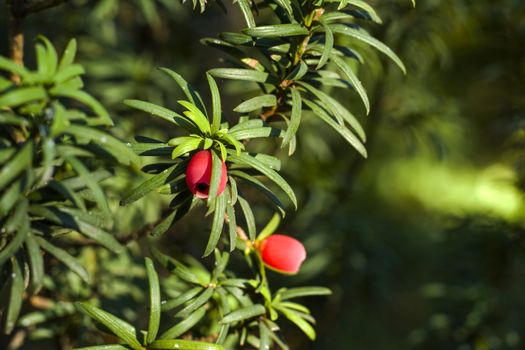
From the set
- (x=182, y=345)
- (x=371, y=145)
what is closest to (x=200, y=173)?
(x=182, y=345)

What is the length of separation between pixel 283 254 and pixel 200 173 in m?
0.24

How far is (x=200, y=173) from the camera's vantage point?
0.68 meters

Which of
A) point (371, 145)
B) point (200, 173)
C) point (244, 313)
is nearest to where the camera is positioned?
point (200, 173)

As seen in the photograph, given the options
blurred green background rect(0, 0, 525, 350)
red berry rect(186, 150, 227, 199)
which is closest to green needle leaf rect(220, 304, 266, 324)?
red berry rect(186, 150, 227, 199)

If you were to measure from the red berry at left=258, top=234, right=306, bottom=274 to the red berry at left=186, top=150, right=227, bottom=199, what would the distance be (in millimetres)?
202

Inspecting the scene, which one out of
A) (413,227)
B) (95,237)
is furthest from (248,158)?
(413,227)

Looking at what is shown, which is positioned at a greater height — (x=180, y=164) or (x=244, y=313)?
(x=180, y=164)

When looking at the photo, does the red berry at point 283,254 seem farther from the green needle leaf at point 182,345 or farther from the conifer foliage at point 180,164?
the green needle leaf at point 182,345

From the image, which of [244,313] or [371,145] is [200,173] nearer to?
[244,313]

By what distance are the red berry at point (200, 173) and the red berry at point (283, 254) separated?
202mm

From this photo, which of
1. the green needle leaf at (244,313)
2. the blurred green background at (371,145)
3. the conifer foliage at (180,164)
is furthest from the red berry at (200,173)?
the blurred green background at (371,145)

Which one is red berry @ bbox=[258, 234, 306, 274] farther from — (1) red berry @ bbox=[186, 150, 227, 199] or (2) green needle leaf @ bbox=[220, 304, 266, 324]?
(1) red berry @ bbox=[186, 150, 227, 199]

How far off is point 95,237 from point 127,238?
272mm

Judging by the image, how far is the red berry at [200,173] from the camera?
2.22 ft
